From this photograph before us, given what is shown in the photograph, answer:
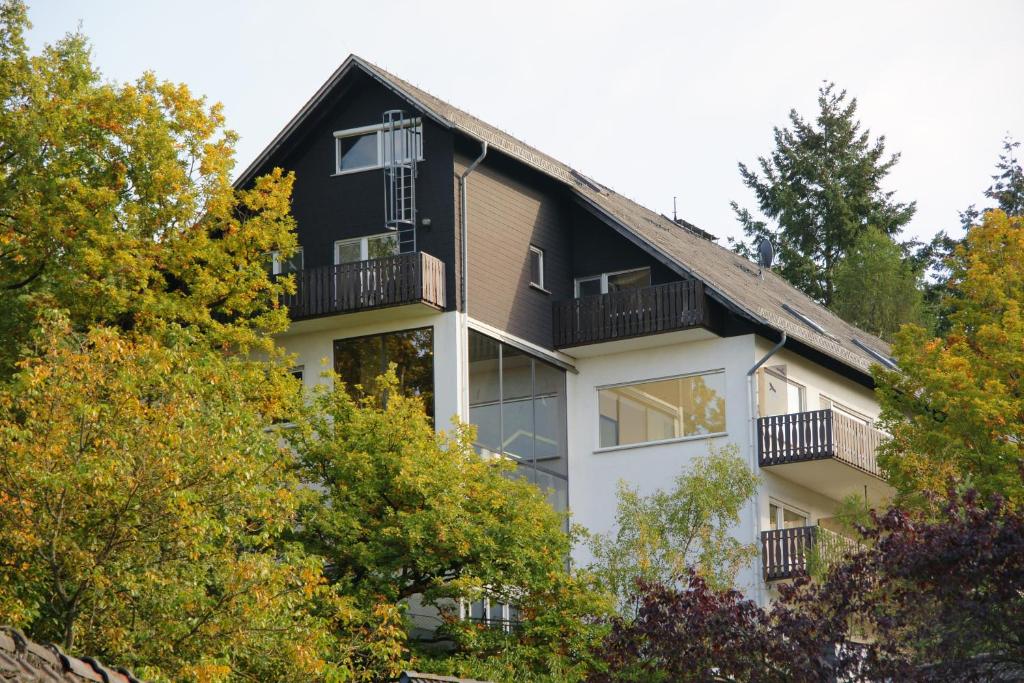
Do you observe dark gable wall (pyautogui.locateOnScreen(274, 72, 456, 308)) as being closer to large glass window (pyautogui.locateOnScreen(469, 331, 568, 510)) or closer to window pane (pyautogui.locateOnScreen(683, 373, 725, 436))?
large glass window (pyautogui.locateOnScreen(469, 331, 568, 510))

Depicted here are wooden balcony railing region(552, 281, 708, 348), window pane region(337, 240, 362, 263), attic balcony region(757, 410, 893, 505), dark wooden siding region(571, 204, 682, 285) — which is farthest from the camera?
dark wooden siding region(571, 204, 682, 285)

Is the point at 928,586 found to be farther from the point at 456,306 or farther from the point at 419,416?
the point at 456,306

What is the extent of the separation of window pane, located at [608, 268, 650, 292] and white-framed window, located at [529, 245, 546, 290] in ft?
4.79

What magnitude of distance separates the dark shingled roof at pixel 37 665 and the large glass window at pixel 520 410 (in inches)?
873

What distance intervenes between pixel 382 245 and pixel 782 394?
8261 mm

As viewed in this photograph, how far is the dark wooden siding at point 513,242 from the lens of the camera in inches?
1391

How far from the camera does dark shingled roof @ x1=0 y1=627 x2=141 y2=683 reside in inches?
466

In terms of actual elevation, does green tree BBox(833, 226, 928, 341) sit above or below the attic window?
above

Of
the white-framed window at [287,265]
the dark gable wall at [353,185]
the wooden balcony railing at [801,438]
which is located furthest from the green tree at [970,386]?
the white-framed window at [287,265]

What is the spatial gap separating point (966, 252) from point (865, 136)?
3374cm

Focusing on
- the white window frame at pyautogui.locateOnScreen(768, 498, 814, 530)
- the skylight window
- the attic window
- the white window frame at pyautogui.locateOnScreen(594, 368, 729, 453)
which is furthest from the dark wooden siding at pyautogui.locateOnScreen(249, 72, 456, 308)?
the skylight window

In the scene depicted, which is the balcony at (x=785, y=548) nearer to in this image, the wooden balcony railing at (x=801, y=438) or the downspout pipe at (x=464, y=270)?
the wooden balcony railing at (x=801, y=438)

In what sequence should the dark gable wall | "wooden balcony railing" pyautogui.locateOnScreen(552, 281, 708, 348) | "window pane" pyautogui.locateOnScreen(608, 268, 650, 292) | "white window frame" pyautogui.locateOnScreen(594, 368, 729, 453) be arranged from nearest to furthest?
the dark gable wall, "white window frame" pyautogui.locateOnScreen(594, 368, 729, 453), "wooden balcony railing" pyautogui.locateOnScreen(552, 281, 708, 348), "window pane" pyautogui.locateOnScreen(608, 268, 650, 292)

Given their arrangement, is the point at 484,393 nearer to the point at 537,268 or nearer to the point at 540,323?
the point at 540,323
